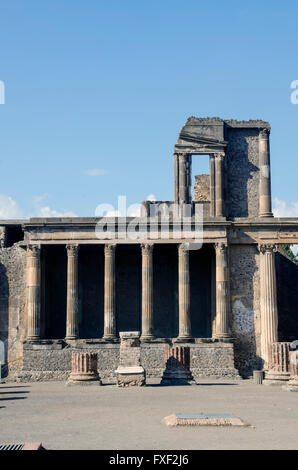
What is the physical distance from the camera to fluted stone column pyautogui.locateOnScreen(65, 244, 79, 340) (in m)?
34.7

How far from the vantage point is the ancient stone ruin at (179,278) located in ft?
112

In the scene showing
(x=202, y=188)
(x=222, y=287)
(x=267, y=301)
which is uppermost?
(x=202, y=188)

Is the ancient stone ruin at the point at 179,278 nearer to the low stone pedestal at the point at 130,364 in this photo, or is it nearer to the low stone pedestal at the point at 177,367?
the low stone pedestal at the point at 177,367

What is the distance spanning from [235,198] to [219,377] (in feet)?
30.8

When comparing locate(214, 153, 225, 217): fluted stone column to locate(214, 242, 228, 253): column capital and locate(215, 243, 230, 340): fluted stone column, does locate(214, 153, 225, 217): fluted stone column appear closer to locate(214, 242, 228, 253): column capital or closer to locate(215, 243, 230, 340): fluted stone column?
locate(214, 242, 228, 253): column capital

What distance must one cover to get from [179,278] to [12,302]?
27.2 ft

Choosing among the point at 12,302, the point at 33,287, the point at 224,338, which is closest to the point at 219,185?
the point at 224,338

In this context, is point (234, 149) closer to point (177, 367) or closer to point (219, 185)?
point (219, 185)

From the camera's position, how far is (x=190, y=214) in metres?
36.8

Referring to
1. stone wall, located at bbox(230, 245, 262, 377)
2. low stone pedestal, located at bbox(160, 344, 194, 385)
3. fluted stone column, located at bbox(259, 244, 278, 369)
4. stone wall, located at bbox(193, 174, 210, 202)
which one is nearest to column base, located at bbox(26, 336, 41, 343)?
low stone pedestal, located at bbox(160, 344, 194, 385)

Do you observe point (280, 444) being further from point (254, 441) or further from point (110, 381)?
point (110, 381)

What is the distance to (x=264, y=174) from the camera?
1500 inches
